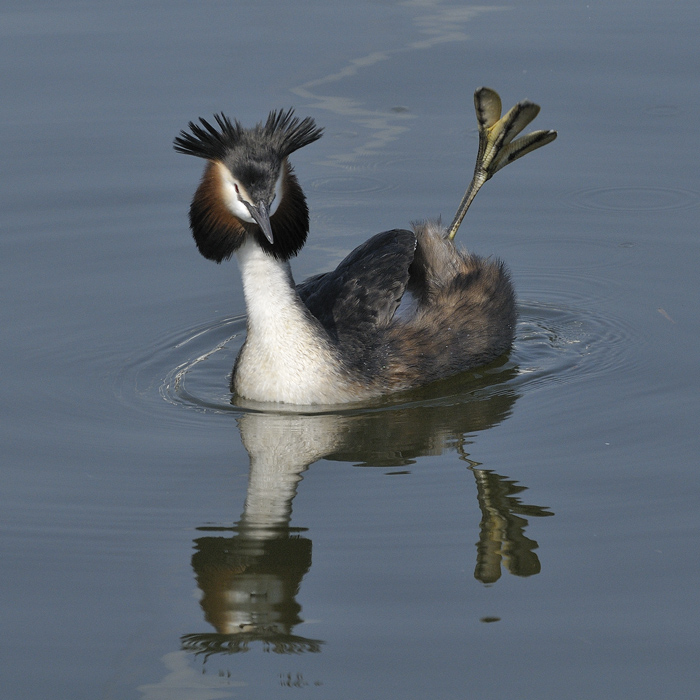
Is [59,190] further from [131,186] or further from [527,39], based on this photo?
[527,39]

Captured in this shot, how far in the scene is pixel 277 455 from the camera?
661 cm

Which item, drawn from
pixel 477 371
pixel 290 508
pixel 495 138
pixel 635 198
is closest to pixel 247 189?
pixel 290 508

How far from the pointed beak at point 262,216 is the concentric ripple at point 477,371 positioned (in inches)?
43.6

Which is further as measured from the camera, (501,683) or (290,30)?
(290,30)

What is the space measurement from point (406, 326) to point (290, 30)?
222 inches

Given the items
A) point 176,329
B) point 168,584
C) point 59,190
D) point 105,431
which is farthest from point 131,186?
point 168,584

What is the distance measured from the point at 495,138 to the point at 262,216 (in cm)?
250

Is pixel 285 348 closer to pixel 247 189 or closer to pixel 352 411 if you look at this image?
pixel 352 411

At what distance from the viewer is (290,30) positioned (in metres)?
12.5

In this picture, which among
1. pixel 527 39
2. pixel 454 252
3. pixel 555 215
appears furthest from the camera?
pixel 527 39

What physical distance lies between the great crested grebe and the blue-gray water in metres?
0.23

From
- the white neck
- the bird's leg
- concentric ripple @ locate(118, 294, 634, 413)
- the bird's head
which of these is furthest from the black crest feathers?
the bird's leg

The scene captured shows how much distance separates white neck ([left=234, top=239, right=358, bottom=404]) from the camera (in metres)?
7.21

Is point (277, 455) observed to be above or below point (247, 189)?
below
